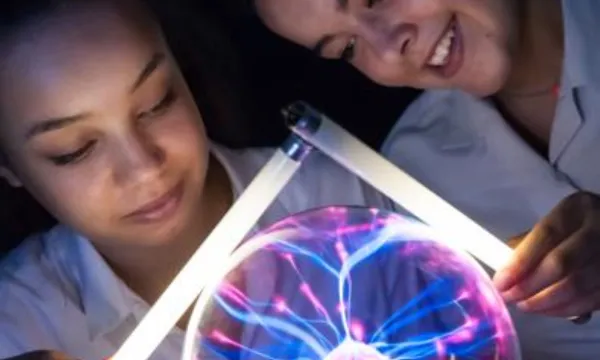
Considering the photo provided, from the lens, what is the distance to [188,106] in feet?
3.24

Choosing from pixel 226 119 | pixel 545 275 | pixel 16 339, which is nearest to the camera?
pixel 545 275

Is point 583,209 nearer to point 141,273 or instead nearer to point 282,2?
point 282,2

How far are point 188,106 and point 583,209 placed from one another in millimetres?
371

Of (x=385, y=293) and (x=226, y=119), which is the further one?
(x=226, y=119)

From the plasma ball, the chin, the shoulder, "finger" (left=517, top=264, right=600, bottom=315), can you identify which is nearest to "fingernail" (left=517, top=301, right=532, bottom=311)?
"finger" (left=517, top=264, right=600, bottom=315)

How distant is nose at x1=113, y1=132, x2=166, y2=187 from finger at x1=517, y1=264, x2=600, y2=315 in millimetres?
341

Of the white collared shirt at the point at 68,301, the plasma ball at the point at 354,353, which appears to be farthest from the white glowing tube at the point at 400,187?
the white collared shirt at the point at 68,301

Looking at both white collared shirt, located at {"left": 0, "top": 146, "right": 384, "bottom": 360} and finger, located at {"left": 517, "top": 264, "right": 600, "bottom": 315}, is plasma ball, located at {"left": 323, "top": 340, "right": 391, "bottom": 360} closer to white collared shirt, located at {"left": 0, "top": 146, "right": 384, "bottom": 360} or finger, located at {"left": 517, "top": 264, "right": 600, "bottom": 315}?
finger, located at {"left": 517, "top": 264, "right": 600, "bottom": 315}

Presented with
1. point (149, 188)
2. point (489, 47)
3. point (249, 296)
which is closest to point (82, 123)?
point (149, 188)

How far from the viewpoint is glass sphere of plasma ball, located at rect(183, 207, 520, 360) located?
0.80 metres

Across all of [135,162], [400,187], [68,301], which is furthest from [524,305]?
[68,301]

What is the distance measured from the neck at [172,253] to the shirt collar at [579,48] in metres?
0.37

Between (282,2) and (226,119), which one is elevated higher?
(282,2)

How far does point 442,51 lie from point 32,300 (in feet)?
1.55
